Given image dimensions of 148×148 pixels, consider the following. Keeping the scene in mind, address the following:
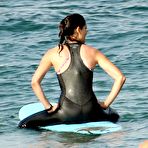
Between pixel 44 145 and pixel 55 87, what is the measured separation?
3422 mm

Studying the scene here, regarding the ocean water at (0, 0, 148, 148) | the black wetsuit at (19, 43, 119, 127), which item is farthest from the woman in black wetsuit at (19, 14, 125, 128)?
the ocean water at (0, 0, 148, 148)

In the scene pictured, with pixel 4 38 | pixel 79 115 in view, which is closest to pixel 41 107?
pixel 79 115

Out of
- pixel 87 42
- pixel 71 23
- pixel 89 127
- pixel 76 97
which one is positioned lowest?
pixel 87 42

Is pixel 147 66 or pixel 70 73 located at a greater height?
pixel 70 73

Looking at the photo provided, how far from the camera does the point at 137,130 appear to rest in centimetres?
902

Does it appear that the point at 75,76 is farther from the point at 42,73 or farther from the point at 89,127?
the point at 89,127

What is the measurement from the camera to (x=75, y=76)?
8898mm

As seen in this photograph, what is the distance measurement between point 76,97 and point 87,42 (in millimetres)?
6361

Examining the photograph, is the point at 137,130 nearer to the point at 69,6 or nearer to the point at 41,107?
the point at 41,107

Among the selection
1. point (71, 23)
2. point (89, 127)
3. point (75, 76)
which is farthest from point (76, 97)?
point (71, 23)

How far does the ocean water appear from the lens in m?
8.80

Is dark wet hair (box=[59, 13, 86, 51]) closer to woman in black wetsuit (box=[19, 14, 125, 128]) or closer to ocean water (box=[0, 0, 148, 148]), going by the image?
woman in black wetsuit (box=[19, 14, 125, 128])

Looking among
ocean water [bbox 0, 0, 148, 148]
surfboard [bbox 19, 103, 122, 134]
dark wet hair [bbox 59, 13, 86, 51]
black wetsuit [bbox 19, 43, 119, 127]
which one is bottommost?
ocean water [bbox 0, 0, 148, 148]

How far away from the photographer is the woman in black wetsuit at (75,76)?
8.80 meters
